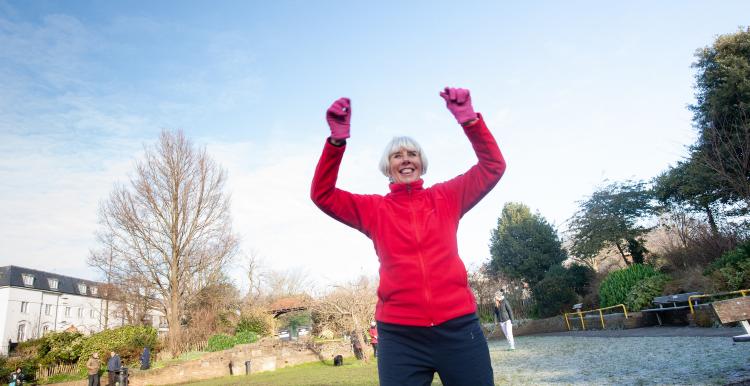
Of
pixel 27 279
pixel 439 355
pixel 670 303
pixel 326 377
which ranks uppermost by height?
pixel 27 279

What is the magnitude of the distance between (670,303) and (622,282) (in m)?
2.13

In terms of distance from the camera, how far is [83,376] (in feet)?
62.4

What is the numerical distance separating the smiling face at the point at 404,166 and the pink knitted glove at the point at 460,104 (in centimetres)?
35

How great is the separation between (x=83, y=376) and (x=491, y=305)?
20.4 meters

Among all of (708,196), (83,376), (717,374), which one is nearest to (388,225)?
(717,374)

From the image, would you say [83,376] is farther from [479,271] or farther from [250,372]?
[479,271]

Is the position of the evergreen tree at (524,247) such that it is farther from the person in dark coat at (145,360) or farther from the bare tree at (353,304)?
the person in dark coat at (145,360)

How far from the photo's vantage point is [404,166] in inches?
95.0

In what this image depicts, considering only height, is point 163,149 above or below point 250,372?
above

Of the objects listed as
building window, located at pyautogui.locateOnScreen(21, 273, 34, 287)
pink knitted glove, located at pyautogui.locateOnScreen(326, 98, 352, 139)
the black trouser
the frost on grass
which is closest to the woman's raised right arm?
pink knitted glove, located at pyautogui.locateOnScreen(326, 98, 352, 139)

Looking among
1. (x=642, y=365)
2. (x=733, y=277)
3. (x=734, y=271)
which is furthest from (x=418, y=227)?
(x=734, y=271)

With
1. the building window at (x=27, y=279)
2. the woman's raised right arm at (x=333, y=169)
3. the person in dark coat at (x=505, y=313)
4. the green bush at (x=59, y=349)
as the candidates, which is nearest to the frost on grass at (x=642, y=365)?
the person in dark coat at (x=505, y=313)

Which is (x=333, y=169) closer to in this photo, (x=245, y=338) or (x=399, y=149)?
(x=399, y=149)

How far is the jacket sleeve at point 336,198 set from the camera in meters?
2.18
